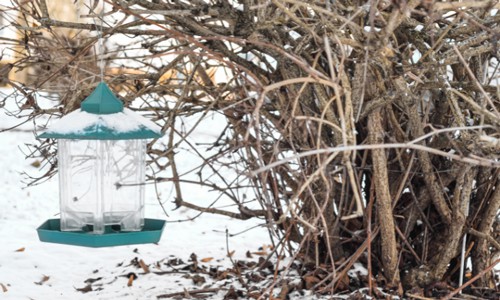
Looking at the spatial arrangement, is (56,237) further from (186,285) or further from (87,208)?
(186,285)

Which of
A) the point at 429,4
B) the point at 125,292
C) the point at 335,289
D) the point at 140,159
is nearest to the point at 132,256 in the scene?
the point at 125,292

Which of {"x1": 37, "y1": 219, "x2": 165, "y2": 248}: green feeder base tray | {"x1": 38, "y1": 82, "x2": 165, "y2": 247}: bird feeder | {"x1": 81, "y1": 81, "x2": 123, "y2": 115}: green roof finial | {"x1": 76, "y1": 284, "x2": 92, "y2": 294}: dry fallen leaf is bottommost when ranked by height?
{"x1": 76, "y1": 284, "x2": 92, "y2": 294}: dry fallen leaf

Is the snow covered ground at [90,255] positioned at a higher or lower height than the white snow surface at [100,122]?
lower

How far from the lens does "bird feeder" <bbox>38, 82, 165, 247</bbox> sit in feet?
11.2

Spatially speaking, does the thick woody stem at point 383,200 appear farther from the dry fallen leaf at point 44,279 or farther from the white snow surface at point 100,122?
the dry fallen leaf at point 44,279

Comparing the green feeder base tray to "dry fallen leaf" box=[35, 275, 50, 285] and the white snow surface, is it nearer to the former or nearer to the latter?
the white snow surface

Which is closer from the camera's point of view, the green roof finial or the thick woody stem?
the green roof finial

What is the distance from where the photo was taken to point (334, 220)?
452cm

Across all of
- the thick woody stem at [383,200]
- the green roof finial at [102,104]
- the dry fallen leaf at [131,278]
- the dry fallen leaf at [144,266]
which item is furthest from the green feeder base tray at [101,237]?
the dry fallen leaf at [144,266]

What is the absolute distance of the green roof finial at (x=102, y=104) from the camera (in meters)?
3.38

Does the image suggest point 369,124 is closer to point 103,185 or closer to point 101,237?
point 103,185

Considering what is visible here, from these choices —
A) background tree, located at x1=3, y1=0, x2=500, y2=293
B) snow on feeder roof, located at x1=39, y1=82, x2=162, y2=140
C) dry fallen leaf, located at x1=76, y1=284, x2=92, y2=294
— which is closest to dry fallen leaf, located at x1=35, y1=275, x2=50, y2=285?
dry fallen leaf, located at x1=76, y1=284, x2=92, y2=294

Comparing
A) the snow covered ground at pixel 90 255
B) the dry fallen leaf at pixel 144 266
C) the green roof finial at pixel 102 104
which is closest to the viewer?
the green roof finial at pixel 102 104

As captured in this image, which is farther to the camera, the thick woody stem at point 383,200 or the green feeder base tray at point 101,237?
the thick woody stem at point 383,200
